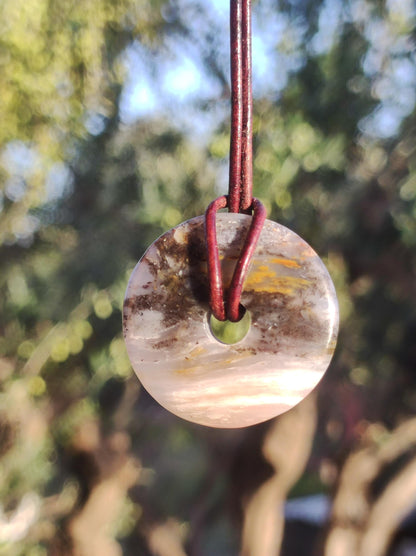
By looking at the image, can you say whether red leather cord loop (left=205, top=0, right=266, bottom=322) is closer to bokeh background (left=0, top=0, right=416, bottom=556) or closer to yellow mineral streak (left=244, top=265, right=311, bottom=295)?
yellow mineral streak (left=244, top=265, right=311, bottom=295)

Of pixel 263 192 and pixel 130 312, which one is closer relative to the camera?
pixel 130 312

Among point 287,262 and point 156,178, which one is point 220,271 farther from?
point 156,178

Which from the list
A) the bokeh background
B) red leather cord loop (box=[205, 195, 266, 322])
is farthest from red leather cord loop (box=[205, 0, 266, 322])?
the bokeh background

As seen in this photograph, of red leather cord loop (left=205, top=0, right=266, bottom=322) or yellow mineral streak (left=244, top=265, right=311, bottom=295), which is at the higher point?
red leather cord loop (left=205, top=0, right=266, bottom=322)

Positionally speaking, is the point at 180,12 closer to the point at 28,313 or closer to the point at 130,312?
the point at 28,313

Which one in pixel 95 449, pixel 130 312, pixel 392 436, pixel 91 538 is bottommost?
pixel 91 538

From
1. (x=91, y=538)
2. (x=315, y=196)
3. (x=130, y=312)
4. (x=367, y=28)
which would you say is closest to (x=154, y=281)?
(x=130, y=312)

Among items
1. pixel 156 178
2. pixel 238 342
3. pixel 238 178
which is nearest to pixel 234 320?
pixel 238 342

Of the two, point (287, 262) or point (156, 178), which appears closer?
point (287, 262)
